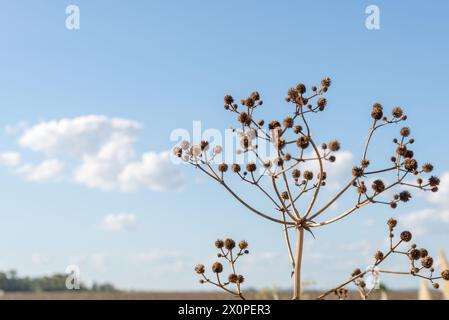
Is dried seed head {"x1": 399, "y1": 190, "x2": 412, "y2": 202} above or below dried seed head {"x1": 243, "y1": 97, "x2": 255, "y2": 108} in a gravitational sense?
below

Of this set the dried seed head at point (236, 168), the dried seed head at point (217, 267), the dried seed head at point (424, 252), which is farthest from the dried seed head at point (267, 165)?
the dried seed head at point (424, 252)

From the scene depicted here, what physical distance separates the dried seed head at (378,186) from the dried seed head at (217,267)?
4.37 feet

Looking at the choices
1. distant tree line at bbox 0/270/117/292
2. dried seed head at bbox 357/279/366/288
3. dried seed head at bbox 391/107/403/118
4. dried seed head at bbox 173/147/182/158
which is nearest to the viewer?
dried seed head at bbox 391/107/403/118

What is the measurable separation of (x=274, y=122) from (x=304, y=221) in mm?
814

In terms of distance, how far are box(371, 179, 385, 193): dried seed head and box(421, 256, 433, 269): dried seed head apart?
0.64 metres

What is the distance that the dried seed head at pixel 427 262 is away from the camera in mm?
4867

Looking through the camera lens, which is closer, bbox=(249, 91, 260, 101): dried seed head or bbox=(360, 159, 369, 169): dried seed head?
bbox=(360, 159, 369, 169): dried seed head

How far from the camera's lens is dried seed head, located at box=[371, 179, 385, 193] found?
15.6 feet

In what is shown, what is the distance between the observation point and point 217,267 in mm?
5105

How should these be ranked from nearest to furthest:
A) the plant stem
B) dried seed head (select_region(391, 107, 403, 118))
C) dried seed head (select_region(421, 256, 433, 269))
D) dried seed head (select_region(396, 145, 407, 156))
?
1. the plant stem
2. dried seed head (select_region(421, 256, 433, 269))
3. dried seed head (select_region(396, 145, 407, 156))
4. dried seed head (select_region(391, 107, 403, 118))

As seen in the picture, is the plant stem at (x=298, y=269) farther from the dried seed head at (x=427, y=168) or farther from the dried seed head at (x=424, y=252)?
the dried seed head at (x=427, y=168)

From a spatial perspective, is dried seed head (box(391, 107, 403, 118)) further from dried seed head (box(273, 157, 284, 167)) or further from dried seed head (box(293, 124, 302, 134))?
dried seed head (box(273, 157, 284, 167))

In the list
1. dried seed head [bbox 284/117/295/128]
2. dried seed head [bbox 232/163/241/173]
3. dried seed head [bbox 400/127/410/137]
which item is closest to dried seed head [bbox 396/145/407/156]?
dried seed head [bbox 400/127/410/137]
